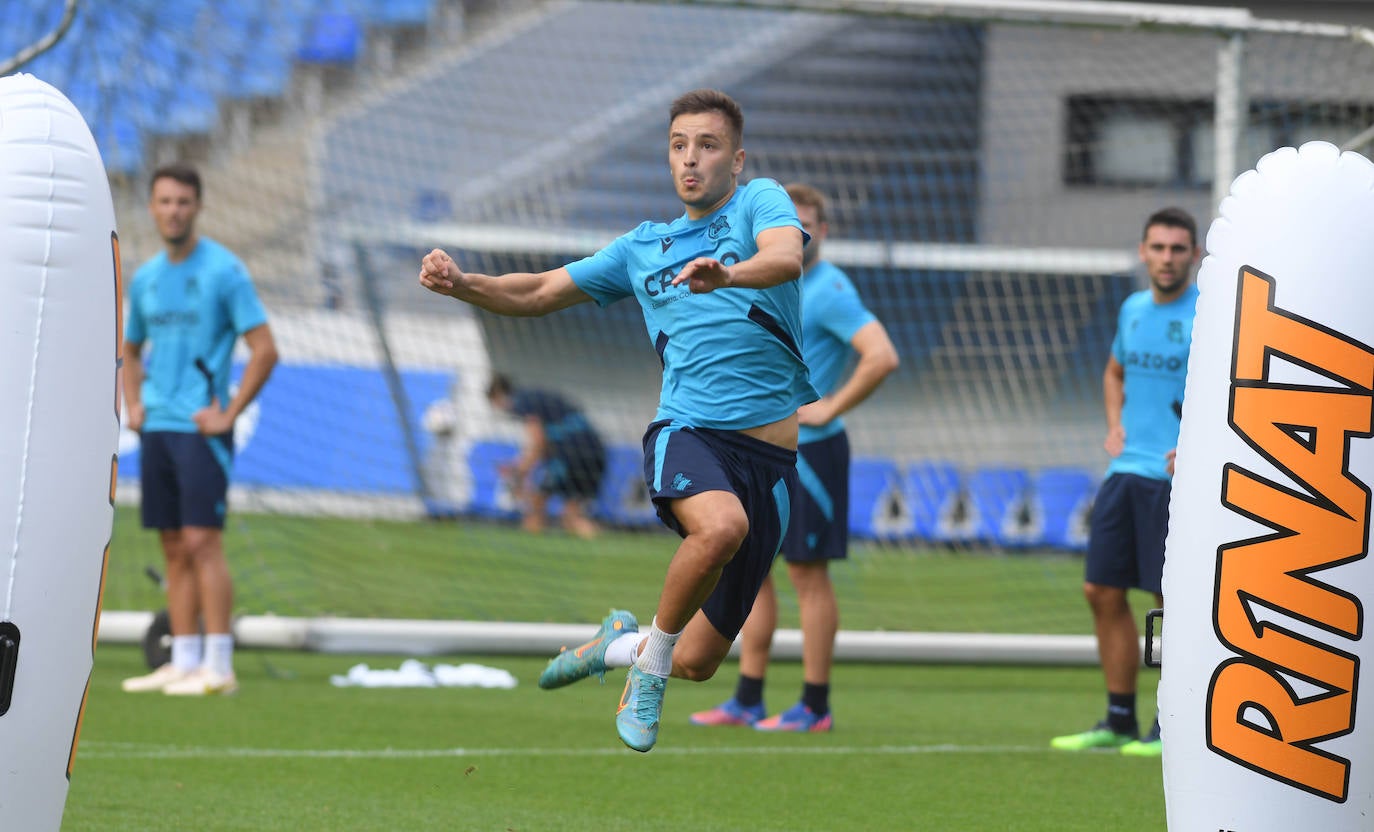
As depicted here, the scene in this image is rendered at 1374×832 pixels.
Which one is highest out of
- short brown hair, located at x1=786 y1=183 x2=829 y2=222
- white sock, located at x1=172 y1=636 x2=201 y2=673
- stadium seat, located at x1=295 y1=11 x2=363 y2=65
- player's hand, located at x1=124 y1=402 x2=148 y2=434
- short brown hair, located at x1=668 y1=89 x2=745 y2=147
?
stadium seat, located at x1=295 y1=11 x2=363 y2=65

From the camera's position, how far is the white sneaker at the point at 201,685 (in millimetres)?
7575

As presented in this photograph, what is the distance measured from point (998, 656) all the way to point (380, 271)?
21.0ft

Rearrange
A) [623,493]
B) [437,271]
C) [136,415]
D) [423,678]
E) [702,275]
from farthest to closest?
1. [623,493]
2. [423,678]
3. [136,415]
4. [437,271]
5. [702,275]

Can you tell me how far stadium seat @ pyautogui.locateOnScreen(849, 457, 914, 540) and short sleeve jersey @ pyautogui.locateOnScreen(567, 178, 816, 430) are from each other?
9535 mm

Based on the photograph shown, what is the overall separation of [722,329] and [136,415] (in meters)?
3.78

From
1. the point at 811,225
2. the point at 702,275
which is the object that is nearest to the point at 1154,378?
the point at 811,225

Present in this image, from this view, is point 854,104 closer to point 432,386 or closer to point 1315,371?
point 432,386

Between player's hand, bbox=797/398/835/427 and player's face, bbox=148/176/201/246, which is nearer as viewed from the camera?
player's hand, bbox=797/398/835/427

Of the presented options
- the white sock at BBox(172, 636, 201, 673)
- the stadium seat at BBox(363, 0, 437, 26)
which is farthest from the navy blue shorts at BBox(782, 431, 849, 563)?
the stadium seat at BBox(363, 0, 437, 26)

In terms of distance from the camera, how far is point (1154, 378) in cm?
679

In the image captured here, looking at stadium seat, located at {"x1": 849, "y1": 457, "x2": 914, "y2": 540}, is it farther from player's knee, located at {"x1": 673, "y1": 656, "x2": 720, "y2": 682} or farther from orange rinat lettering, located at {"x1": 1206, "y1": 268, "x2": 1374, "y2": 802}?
orange rinat lettering, located at {"x1": 1206, "y1": 268, "x2": 1374, "y2": 802}

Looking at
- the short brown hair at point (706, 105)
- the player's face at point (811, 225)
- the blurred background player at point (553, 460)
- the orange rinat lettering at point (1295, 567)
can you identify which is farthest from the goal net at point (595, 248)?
the orange rinat lettering at point (1295, 567)

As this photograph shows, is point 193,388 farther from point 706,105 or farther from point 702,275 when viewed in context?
point 702,275

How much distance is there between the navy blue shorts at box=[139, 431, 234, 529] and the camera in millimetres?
7484
